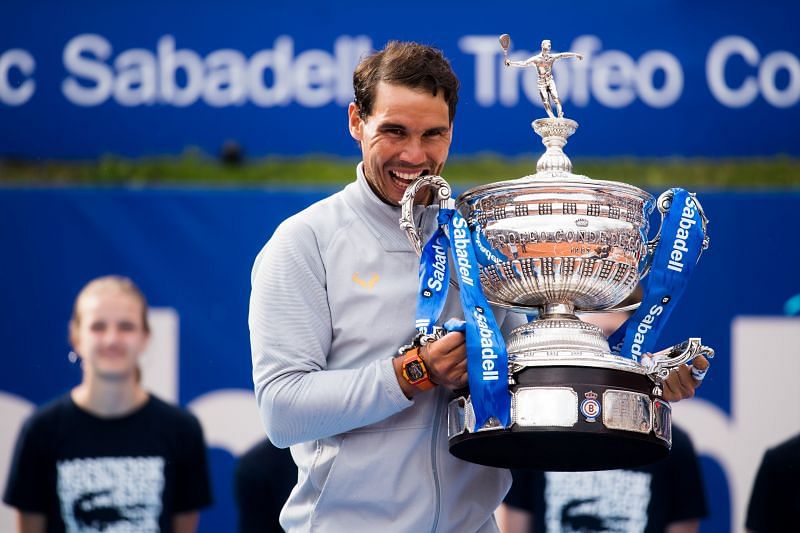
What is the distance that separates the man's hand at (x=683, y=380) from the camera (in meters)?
2.30

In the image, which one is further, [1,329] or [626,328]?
[1,329]

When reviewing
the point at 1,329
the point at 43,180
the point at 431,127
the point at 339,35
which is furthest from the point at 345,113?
the point at 431,127

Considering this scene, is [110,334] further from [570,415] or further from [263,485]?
[570,415]

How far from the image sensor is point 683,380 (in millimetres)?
2307

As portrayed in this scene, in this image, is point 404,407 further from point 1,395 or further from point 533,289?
point 1,395

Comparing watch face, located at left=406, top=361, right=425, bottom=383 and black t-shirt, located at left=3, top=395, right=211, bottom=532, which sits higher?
watch face, located at left=406, top=361, right=425, bottom=383

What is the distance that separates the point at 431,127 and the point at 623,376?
0.52 m

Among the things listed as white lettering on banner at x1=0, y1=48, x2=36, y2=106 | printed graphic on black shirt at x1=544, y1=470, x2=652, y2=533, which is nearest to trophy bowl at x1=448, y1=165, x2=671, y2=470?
printed graphic on black shirt at x1=544, y1=470, x2=652, y2=533

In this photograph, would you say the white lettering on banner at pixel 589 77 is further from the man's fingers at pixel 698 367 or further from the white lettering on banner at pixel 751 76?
the man's fingers at pixel 698 367

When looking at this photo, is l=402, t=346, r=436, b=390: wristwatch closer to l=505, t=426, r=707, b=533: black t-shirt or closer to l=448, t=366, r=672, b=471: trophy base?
l=448, t=366, r=672, b=471: trophy base

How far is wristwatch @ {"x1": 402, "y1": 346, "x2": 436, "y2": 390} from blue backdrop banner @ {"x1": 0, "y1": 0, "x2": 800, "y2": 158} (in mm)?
2164

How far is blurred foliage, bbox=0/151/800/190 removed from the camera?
4.25m

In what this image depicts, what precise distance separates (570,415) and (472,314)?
219mm

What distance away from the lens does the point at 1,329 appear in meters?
4.20
